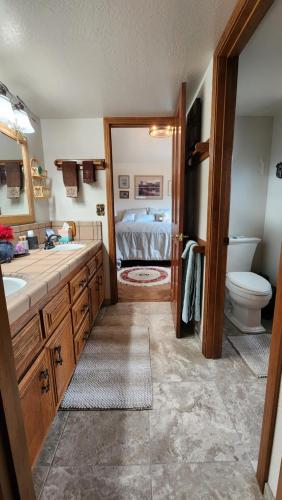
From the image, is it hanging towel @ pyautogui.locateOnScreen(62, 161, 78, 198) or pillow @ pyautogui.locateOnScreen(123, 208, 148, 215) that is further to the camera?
pillow @ pyautogui.locateOnScreen(123, 208, 148, 215)

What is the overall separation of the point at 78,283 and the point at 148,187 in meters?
4.60

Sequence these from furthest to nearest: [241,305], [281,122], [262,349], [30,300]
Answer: [281,122] < [241,305] < [262,349] < [30,300]

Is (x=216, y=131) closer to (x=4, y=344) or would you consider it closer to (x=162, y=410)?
(x=4, y=344)

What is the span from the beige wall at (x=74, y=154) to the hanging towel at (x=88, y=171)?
9 centimetres

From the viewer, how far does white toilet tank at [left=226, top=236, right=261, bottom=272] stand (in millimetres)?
2314

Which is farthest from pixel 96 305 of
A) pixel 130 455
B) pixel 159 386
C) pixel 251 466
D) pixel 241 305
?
pixel 251 466

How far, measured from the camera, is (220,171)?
1.44 meters

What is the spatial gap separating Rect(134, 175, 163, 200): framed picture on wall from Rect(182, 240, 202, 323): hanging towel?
414 centimetres

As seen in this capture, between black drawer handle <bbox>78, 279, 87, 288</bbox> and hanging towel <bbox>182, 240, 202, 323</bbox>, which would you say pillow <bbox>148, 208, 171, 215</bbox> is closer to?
hanging towel <bbox>182, 240, 202, 323</bbox>

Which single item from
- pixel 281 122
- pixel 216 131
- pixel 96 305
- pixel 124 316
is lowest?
pixel 124 316

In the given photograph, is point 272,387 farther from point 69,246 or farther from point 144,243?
point 144,243

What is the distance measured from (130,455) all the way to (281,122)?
122 inches

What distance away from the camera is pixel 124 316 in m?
2.39

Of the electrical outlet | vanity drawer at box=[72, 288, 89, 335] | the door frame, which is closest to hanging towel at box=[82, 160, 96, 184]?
the electrical outlet
